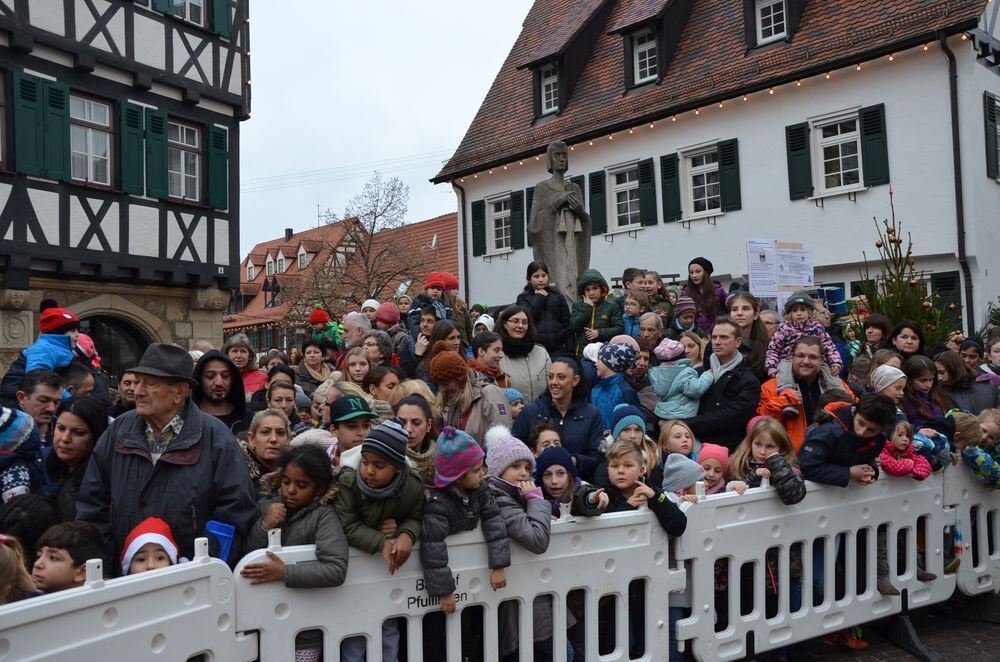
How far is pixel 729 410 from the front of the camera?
19.8ft

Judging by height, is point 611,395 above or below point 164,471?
above

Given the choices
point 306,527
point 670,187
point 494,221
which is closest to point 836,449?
point 306,527

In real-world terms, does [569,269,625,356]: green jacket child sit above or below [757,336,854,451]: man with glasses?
above

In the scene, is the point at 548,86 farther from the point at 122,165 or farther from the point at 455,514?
the point at 455,514

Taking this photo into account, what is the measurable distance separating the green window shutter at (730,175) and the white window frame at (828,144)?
5.37ft

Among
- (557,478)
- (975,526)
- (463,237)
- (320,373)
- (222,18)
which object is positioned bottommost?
(975,526)

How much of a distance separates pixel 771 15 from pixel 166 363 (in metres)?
18.2

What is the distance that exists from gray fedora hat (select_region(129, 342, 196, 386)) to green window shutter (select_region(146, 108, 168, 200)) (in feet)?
42.7

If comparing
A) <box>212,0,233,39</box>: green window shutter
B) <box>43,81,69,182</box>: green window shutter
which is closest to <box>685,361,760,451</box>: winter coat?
<box>43,81,69,182</box>: green window shutter

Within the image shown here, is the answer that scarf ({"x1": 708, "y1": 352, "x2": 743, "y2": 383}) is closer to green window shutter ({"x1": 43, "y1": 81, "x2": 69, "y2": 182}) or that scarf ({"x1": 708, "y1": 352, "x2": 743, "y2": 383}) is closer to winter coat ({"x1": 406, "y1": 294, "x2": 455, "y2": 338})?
winter coat ({"x1": 406, "y1": 294, "x2": 455, "y2": 338})

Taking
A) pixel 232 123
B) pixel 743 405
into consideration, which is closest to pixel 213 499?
pixel 743 405

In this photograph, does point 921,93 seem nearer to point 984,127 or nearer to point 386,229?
point 984,127

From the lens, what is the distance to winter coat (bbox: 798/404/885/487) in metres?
5.31

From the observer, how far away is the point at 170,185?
16250mm
